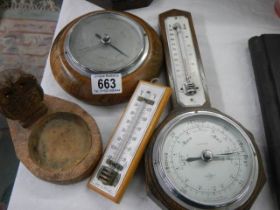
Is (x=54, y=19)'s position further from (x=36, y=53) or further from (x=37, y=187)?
(x=37, y=187)

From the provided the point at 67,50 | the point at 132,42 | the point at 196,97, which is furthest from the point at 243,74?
the point at 67,50

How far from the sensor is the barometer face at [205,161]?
536 mm

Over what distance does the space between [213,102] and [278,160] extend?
0.61ft

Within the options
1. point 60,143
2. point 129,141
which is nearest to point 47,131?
point 60,143

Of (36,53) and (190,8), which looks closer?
(190,8)

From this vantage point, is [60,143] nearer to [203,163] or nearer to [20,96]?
[20,96]

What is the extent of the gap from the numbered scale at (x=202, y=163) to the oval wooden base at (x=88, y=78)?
0.11m

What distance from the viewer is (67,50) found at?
674 mm

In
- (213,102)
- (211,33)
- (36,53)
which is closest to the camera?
(213,102)

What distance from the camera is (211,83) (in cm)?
76

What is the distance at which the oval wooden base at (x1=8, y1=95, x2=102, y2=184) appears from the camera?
22.6 inches

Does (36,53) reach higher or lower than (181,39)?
lower

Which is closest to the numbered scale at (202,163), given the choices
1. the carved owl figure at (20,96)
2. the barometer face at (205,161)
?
the barometer face at (205,161)

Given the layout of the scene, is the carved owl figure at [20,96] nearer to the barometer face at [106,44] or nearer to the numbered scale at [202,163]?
the barometer face at [106,44]
